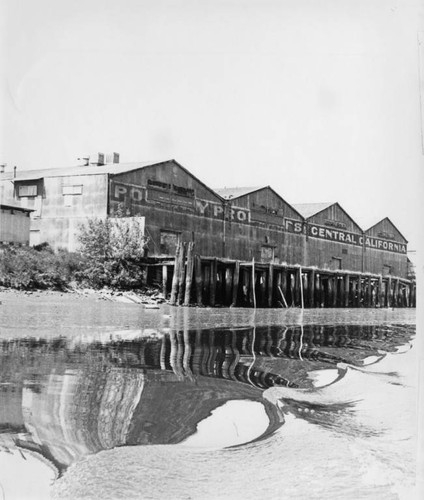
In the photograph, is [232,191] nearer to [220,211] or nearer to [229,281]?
[220,211]

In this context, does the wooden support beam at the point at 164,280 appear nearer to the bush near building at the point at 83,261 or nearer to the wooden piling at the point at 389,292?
the bush near building at the point at 83,261

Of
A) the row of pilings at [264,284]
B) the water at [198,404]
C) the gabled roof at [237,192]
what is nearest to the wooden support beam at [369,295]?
the row of pilings at [264,284]

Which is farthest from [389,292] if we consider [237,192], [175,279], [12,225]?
[12,225]

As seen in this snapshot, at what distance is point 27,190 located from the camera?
2467 mm

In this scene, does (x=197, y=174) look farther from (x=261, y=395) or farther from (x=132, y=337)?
(x=261, y=395)

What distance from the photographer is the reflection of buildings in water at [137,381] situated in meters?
2.15

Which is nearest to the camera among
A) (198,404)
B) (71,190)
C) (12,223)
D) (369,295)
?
(198,404)

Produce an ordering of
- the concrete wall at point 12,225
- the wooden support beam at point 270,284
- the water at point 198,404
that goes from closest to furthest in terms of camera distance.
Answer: the water at point 198,404, the concrete wall at point 12,225, the wooden support beam at point 270,284

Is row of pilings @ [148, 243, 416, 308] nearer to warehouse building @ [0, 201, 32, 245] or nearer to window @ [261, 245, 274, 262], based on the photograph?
window @ [261, 245, 274, 262]

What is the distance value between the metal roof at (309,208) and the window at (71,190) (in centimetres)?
77

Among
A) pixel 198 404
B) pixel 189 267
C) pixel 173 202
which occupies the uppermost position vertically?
pixel 173 202

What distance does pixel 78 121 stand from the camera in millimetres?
2506

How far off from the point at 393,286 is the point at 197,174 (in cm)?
83

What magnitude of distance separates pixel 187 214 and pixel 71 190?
0.42m
